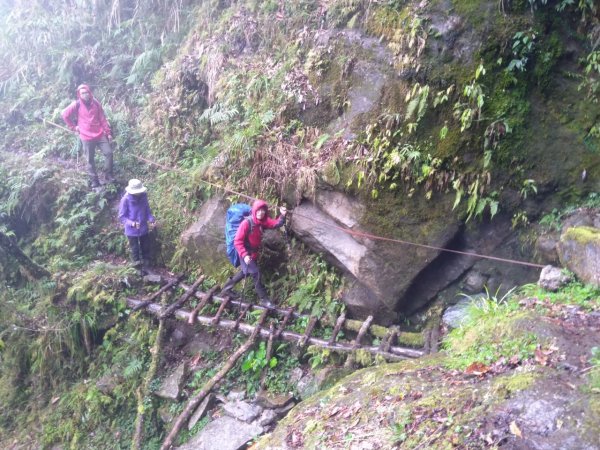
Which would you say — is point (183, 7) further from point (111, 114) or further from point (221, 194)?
point (221, 194)

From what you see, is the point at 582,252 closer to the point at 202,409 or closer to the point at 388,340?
the point at 388,340

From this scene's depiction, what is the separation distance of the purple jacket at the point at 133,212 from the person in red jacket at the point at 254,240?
2.47 metres

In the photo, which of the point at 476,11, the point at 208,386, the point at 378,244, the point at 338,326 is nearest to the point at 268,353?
the point at 208,386

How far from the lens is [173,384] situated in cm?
832

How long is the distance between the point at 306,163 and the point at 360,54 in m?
2.22

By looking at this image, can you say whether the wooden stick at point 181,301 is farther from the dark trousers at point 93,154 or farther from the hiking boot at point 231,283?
the dark trousers at point 93,154

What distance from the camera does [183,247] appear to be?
9859mm

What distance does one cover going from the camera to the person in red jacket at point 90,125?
10664 mm

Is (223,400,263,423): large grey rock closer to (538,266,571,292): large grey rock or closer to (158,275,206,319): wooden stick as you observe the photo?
(158,275,206,319): wooden stick

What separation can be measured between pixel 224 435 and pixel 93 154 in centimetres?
761

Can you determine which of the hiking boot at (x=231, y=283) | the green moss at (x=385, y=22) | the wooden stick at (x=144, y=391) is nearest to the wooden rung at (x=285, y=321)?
the hiking boot at (x=231, y=283)

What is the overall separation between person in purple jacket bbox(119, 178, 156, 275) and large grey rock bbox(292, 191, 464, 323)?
3732 mm

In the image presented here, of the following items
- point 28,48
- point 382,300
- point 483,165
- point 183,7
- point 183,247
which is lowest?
point 183,247

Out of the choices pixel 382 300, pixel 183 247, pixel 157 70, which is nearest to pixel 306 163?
pixel 382 300
